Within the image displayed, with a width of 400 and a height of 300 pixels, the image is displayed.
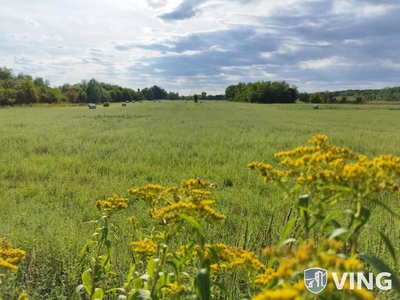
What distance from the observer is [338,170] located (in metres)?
1.24

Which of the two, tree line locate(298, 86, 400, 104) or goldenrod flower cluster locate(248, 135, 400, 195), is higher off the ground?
tree line locate(298, 86, 400, 104)

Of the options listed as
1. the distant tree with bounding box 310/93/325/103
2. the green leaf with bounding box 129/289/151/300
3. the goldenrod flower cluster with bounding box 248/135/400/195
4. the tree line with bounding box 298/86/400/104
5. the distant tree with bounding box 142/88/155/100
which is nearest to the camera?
the goldenrod flower cluster with bounding box 248/135/400/195

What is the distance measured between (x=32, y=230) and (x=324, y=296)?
385 centimetres

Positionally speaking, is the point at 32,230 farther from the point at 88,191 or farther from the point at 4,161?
the point at 4,161

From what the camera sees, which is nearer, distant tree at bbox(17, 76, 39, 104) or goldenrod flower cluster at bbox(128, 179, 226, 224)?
goldenrod flower cluster at bbox(128, 179, 226, 224)

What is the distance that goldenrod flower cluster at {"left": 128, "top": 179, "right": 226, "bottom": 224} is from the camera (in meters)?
1.36

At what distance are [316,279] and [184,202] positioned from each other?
0.66 meters

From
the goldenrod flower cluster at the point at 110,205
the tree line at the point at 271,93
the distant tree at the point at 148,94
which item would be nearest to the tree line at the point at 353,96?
the tree line at the point at 271,93

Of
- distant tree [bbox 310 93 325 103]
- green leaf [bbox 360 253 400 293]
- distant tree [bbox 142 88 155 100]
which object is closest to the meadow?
green leaf [bbox 360 253 400 293]

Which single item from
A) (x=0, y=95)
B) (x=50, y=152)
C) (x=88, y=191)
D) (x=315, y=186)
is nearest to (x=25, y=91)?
(x=0, y=95)

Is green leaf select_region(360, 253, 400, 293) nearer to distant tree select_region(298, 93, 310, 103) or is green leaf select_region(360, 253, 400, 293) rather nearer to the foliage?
the foliage

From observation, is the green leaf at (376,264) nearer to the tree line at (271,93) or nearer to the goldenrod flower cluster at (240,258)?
the goldenrod flower cluster at (240,258)

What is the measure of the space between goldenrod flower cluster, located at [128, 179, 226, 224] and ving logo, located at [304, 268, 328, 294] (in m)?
0.51

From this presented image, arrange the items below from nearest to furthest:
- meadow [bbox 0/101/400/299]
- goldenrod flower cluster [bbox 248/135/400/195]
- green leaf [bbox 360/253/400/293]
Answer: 1. green leaf [bbox 360/253/400/293]
2. goldenrod flower cluster [bbox 248/135/400/195]
3. meadow [bbox 0/101/400/299]
